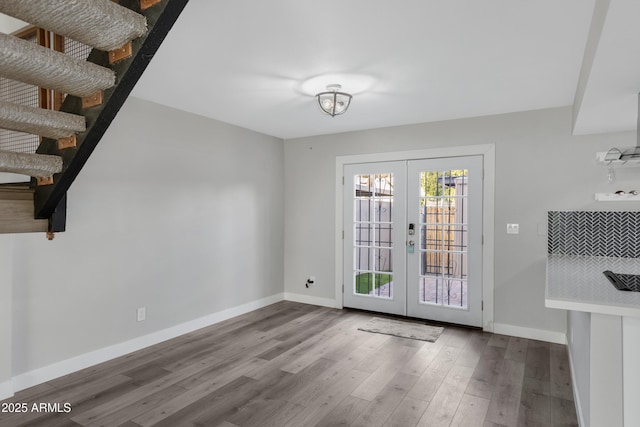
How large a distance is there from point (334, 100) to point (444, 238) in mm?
2265

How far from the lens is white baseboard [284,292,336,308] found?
5.31m

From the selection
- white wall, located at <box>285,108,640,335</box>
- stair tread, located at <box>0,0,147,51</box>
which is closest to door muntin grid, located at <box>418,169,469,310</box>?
white wall, located at <box>285,108,640,335</box>

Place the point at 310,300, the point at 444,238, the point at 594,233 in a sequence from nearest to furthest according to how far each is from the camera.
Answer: the point at 594,233
the point at 444,238
the point at 310,300

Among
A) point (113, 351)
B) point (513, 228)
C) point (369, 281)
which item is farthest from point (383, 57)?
point (113, 351)

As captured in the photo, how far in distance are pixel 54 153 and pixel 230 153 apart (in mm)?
2712

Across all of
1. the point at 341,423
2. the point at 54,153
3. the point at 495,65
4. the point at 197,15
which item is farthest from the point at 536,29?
the point at 54,153

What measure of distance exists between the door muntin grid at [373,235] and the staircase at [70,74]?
3552 mm

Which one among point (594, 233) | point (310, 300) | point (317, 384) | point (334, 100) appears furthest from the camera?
point (310, 300)

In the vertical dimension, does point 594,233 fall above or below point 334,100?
below

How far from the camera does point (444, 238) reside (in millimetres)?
4527

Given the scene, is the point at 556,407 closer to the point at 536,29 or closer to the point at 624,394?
the point at 624,394

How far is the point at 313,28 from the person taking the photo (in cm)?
229

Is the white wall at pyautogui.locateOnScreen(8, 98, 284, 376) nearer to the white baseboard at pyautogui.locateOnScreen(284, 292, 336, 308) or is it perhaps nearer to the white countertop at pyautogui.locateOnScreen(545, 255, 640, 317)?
the white baseboard at pyautogui.locateOnScreen(284, 292, 336, 308)

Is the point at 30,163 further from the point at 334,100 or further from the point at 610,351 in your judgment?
the point at 610,351
